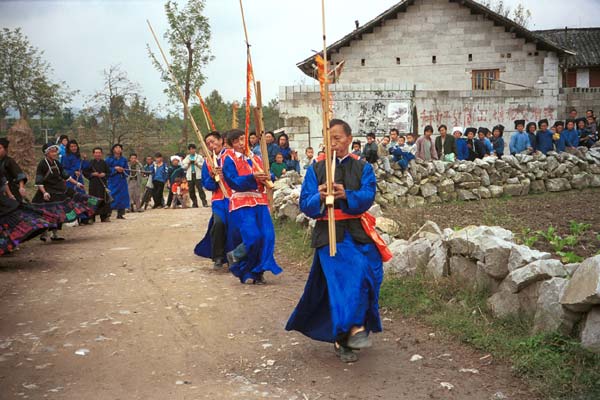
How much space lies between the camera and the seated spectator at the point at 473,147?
1603 centimetres

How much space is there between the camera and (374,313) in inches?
189

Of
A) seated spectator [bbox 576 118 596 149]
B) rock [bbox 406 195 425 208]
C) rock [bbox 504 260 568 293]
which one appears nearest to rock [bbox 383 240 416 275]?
rock [bbox 504 260 568 293]

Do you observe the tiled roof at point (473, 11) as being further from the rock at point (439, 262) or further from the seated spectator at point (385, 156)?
the rock at point (439, 262)

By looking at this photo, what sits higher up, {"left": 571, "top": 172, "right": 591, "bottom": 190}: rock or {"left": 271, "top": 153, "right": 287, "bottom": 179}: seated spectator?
{"left": 271, "top": 153, "right": 287, "bottom": 179}: seated spectator

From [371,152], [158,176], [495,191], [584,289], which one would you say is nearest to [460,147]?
[495,191]

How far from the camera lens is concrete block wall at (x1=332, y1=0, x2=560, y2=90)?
2347 cm

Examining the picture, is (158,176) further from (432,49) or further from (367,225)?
(367,225)

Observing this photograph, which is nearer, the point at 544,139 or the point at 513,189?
the point at 513,189

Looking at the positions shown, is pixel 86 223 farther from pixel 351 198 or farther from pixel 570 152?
pixel 570 152

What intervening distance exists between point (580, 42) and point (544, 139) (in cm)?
2229

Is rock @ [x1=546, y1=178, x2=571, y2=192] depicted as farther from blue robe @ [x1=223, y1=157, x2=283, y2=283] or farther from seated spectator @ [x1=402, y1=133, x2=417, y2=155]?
blue robe @ [x1=223, y1=157, x2=283, y2=283]

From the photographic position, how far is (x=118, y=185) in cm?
1578

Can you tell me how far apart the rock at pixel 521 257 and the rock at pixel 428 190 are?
30.2 ft

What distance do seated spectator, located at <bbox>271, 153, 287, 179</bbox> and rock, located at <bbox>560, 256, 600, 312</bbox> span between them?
34.1 ft
